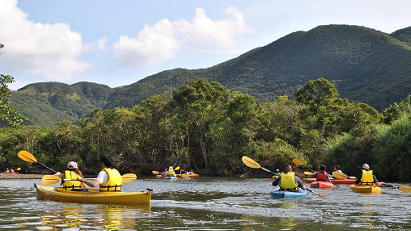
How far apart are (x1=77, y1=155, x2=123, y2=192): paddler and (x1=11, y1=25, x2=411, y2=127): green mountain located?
68.1 meters

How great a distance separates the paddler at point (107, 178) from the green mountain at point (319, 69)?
68.1 m

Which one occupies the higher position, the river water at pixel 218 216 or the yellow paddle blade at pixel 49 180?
the yellow paddle blade at pixel 49 180

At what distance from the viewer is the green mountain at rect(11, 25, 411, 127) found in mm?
86000

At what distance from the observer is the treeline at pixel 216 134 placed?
41.1 m

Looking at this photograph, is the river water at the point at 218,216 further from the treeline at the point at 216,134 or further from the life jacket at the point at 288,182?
the treeline at the point at 216,134

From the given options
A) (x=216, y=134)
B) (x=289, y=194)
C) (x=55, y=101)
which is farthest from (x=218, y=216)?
(x=55, y=101)

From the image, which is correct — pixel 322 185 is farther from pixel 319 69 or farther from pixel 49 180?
pixel 319 69

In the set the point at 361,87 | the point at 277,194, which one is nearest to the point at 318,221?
the point at 277,194

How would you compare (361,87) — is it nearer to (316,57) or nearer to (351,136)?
(316,57)

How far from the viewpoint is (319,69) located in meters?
116

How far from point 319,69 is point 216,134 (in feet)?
250

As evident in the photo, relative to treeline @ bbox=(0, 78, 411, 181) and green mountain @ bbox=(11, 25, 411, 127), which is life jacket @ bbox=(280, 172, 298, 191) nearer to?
treeline @ bbox=(0, 78, 411, 181)

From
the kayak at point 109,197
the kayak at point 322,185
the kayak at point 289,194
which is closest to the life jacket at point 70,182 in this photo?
the kayak at point 109,197

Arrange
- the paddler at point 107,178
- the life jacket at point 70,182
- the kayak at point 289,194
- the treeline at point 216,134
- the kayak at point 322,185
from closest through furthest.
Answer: the paddler at point 107,178 < the life jacket at point 70,182 < the kayak at point 289,194 < the kayak at point 322,185 < the treeline at point 216,134
